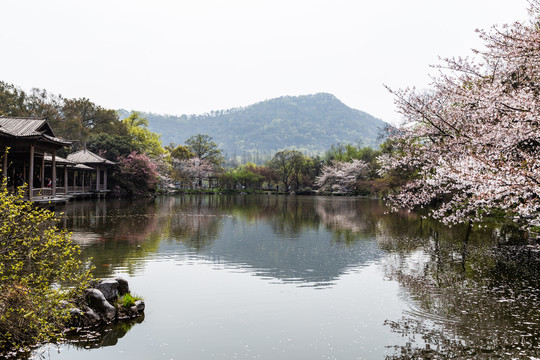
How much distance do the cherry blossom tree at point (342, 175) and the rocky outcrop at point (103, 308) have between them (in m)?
65.5

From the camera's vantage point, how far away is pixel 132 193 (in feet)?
174

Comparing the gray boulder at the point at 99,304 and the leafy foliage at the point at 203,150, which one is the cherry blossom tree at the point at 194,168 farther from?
the gray boulder at the point at 99,304


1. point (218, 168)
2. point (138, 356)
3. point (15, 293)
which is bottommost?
point (138, 356)

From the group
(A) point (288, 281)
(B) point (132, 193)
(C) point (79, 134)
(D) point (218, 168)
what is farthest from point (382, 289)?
(D) point (218, 168)

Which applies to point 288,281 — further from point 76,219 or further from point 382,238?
point 76,219

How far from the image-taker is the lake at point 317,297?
7.43 meters

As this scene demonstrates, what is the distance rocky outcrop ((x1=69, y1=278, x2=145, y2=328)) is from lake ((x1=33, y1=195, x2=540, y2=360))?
335 mm

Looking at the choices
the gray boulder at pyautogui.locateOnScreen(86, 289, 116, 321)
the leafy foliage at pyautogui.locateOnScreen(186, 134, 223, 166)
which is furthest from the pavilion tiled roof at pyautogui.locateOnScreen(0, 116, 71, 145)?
the leafy foliage at pyautogui.locateOnScreen(186, 134, 223, 166)

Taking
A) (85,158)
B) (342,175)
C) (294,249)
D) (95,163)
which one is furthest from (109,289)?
(342,175)

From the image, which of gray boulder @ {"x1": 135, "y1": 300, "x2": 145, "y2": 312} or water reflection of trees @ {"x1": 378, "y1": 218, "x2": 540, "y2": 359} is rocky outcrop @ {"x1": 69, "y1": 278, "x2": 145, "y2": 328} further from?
water reflection of trees @ {"x1": 378, "y1": 218, "x2": 540, "y2": 359}

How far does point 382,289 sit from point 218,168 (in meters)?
Answer: 73.1

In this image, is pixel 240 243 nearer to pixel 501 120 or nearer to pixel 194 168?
pixel 501 120

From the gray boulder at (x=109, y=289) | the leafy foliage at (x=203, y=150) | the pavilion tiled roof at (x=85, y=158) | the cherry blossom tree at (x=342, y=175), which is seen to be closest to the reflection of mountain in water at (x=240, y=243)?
the gray boulder at (x=109, y=289)

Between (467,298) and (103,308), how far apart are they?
A: 8.74 meters
